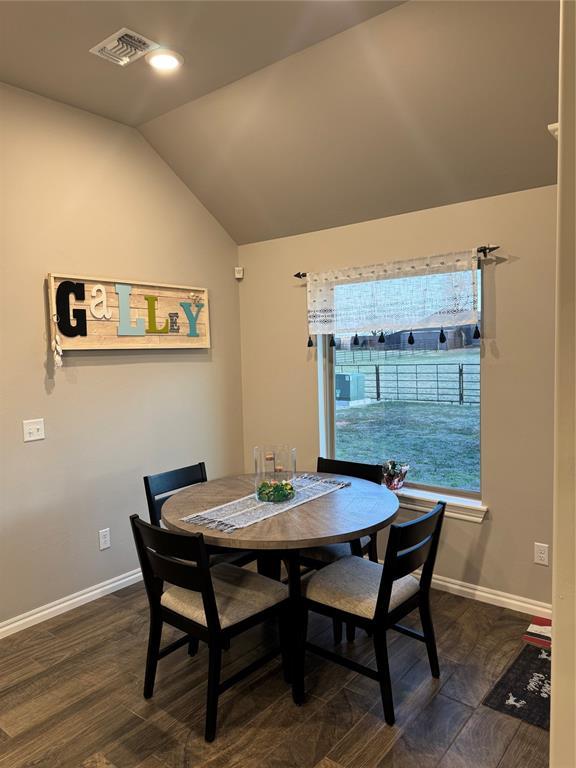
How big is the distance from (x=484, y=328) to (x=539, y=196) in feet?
2.36

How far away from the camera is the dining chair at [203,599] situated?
1951mm

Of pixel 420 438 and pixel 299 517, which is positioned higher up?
pixel 420 438

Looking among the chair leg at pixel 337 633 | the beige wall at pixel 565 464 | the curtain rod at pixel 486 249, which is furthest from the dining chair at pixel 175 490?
the beige wall at pixel 565 464

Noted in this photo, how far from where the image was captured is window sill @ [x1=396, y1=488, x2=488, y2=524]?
9.90 ft

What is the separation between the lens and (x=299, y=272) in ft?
12.3

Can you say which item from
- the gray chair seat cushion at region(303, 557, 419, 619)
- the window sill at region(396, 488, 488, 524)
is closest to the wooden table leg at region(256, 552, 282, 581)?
the gray chair seat cushion at region(303, 557, 419, 619)

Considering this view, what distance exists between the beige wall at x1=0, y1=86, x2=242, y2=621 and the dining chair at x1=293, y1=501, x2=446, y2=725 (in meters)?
1.56

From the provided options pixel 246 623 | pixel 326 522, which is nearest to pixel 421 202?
pixel 326 522

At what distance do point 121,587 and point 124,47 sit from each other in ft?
9.79

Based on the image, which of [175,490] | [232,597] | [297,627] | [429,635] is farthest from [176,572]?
[429,635]

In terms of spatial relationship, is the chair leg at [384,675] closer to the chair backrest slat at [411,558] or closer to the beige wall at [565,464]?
the chair backrest slat at [411,558]

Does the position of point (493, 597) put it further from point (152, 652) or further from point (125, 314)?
point (125, 314)

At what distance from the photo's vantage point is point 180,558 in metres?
2.01

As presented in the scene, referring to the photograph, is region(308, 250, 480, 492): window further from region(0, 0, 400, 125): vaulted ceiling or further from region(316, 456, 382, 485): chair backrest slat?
region(0, 0, 400, 125): vaulted ceiling
